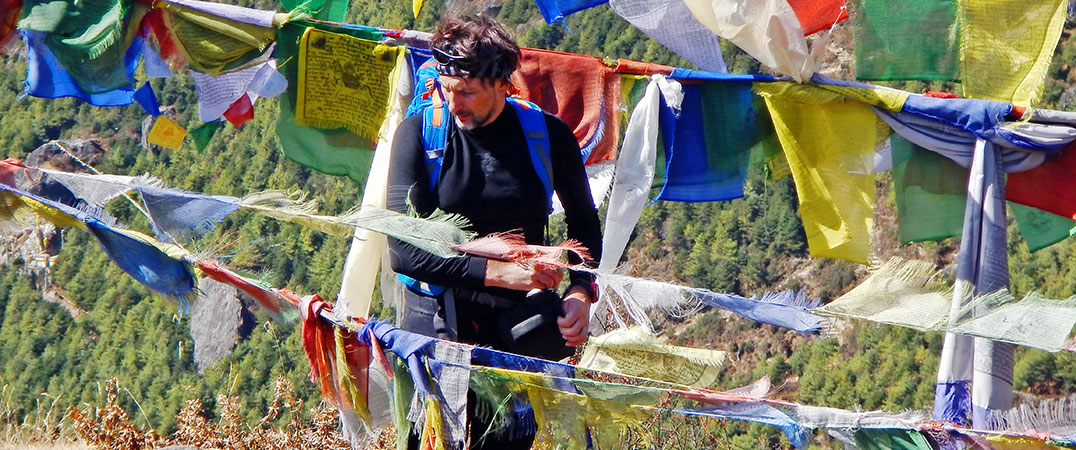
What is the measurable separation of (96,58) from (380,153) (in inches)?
45.8

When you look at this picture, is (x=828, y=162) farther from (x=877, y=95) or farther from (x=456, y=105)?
(x=456, y=105)

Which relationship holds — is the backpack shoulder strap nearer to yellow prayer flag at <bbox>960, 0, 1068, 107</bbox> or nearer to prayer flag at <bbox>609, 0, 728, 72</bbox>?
prayer flag at <bbox>609, 0, 728, 72</bbox>

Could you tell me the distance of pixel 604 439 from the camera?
2.35 m

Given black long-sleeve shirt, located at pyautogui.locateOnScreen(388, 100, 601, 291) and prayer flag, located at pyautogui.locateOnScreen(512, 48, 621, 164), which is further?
prayer flag, located at pyautogui.locateOnScreen(512, 48, 621, 164)

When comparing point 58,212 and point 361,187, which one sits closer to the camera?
point 58,212

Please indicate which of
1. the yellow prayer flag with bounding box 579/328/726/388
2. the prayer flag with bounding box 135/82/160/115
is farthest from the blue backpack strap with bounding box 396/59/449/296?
the prayer flag with bounding box 135/82/160/115

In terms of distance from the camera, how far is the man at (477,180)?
2.47m

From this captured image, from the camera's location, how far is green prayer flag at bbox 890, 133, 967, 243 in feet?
11.5

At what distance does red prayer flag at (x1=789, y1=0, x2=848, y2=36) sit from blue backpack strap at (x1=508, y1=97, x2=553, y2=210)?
4.09 feet

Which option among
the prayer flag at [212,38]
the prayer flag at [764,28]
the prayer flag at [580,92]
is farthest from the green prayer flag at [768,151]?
the prayer flag at [212,38]

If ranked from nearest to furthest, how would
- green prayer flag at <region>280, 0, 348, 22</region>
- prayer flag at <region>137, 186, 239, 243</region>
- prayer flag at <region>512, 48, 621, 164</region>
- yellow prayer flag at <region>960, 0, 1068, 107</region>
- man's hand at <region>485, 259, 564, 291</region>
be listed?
man's hand at <region>485, 259, 564, 291</region> → prayer flag at <region>137, 186, 239, 243</region> → yellow prayer flag at <region>960, 0, 1068, 107</region> → prayer flag at <region>512, 48, 621, 164</region> → green prayer flag at <region>280, 0, 348, 22</region>

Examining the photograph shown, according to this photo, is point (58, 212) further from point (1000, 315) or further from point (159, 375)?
point (159, 375)

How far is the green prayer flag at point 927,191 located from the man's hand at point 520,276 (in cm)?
159

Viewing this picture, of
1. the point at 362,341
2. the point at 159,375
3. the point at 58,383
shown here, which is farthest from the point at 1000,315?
the point at 58,383
